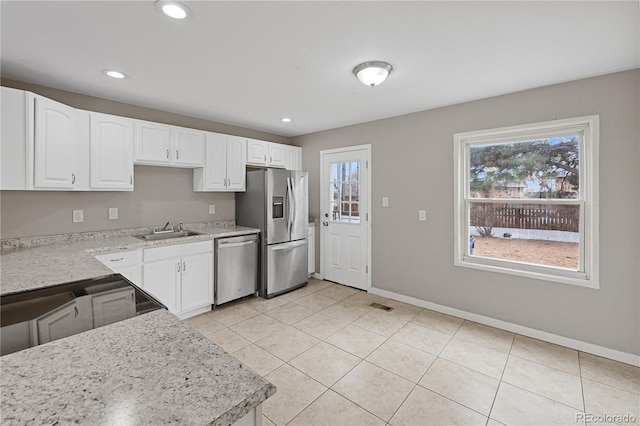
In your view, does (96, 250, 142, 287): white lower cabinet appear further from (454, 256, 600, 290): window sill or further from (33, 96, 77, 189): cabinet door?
(454, 256, 600, 290): window sill

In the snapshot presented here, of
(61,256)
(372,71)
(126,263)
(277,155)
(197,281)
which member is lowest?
(197,281)

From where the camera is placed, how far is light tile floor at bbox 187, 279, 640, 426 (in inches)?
72.1

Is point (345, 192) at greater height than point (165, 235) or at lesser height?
greater

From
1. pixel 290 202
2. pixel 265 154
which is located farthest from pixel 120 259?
pixel 265 154

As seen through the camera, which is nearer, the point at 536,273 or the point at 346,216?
the point at 536,273

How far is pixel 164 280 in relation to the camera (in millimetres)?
2971

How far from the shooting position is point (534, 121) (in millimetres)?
2725

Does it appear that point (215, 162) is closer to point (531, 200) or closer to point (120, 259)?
point (120, 259)

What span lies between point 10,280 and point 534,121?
407 centimetres

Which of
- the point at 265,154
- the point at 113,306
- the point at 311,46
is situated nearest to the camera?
the point at 113,306

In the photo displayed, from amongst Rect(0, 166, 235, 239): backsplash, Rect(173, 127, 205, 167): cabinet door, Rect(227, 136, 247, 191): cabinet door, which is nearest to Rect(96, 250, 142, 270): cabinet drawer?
Rect(0, 166, 235, 239): backsplash

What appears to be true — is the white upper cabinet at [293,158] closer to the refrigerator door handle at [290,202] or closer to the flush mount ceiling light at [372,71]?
the refrigerator door handle at [290,202]

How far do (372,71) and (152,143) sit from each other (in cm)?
242

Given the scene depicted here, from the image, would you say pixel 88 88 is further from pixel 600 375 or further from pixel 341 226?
pixel 600 375
